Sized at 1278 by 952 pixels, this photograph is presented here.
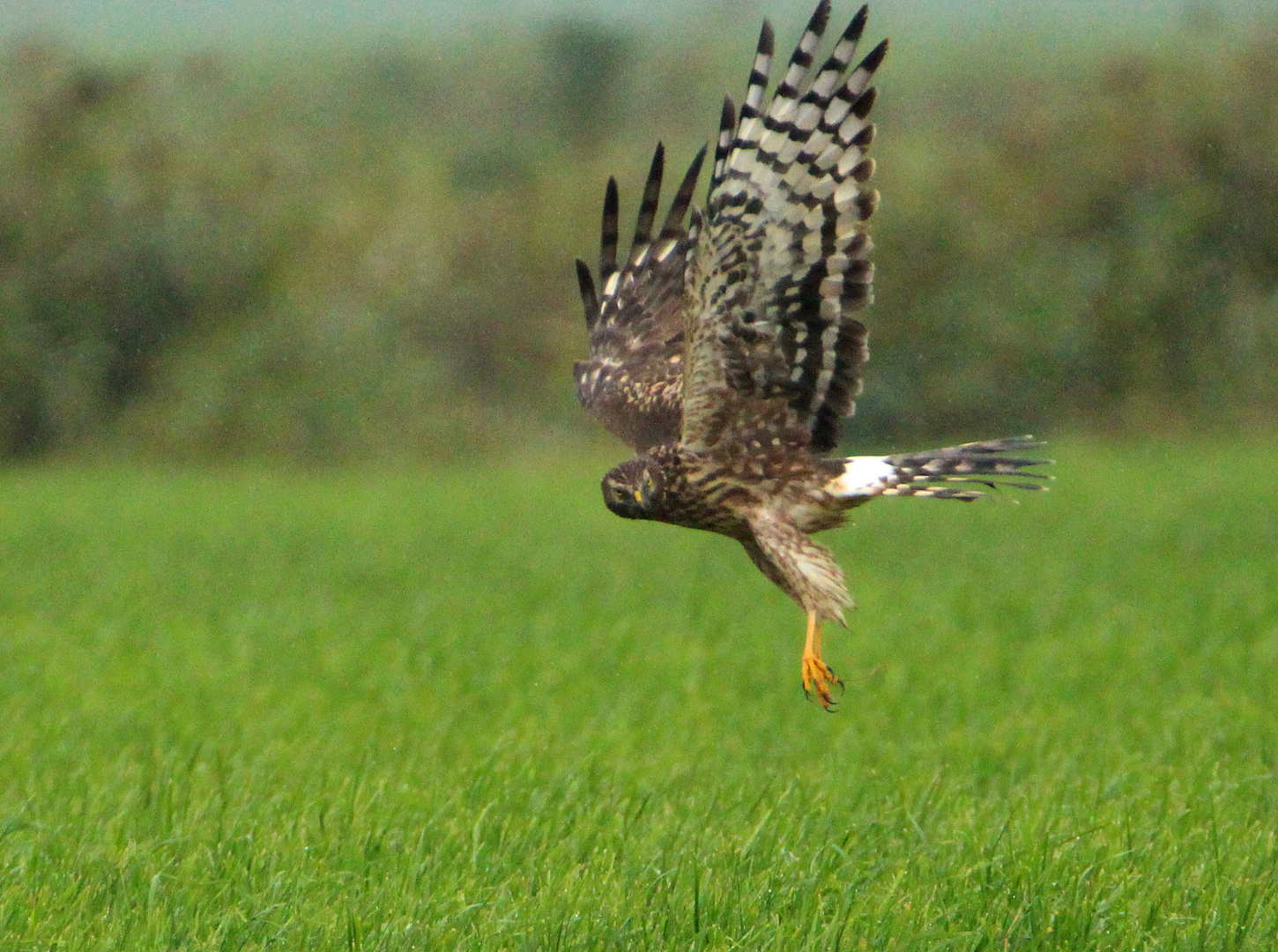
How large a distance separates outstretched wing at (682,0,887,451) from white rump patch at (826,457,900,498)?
0.17 m

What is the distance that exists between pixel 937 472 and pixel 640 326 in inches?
78.1

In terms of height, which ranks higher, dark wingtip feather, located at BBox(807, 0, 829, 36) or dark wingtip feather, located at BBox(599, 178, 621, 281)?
dark wingtip feather, located at BBox(807, 0, 829, 36)

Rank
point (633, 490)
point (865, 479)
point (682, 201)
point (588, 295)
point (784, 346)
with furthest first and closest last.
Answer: point (588, 295) < point (682, 201) < point (784, 346) < point (865, 479) < point (633, 490)

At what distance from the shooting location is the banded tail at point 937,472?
191 inches

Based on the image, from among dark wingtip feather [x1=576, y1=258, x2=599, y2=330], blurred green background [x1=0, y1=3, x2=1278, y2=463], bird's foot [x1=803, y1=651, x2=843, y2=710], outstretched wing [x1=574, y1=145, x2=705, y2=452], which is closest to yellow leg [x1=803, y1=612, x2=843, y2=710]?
bird's foot [x1=803, y1=651, x2=843, y2=710]

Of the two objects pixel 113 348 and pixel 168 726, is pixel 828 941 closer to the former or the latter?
pixel 168 726

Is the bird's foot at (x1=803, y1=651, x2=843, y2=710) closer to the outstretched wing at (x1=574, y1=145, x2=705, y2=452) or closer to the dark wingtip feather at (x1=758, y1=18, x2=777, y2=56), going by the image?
the outstretched wing at (x1=574, y1=145, x2=705, y2=452)

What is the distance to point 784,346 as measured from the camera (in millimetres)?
5047

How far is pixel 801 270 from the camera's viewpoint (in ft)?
16.2

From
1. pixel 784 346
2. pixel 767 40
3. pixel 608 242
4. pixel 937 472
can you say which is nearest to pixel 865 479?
pixel 937 472

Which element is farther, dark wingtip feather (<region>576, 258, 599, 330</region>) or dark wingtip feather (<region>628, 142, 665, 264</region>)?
dark wingtip feather (<region>576, 258, 599, 330</region>)

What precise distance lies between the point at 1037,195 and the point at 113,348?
13404 millimetres

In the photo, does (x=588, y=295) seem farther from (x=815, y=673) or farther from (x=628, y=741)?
(x=815, y=673)

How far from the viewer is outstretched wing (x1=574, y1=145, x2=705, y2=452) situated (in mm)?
5980
